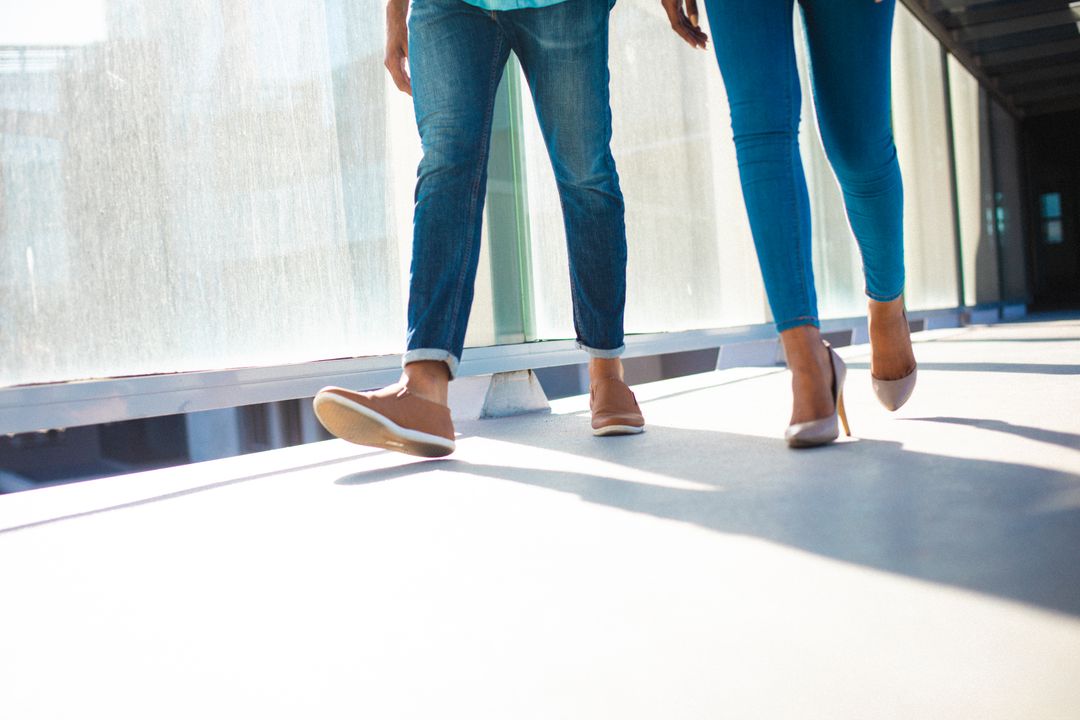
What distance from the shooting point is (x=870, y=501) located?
2.66 feet

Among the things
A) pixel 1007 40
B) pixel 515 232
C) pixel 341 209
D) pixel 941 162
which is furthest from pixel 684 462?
pixel 1007 40

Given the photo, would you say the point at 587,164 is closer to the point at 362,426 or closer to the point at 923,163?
the point at 362,426

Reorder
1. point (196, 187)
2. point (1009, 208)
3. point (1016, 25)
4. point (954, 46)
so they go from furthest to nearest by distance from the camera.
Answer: point (1009, 208) → point (1016, 25) → point (954, 46) → point (196, 187)

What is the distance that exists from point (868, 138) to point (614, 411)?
0.58m

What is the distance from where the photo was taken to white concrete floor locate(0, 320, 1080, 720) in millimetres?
456

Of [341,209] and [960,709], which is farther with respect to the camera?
[341,209]

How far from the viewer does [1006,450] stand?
1039 millimetres

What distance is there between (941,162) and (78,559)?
294 inches

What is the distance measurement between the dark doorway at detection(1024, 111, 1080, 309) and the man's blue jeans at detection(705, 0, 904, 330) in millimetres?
16000

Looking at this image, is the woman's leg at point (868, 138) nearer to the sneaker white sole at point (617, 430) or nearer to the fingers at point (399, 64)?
the sneaker white sole at point (617, 430)

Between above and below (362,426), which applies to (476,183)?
above

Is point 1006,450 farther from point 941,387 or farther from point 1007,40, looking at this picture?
point 1007,40

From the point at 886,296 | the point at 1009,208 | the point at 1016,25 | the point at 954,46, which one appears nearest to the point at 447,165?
the point at 886,296

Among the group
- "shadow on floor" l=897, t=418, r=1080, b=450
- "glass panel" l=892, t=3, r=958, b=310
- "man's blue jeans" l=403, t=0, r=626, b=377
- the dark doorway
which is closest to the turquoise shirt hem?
"man's blue jeans" l=403, t=0, r=626, b=377
